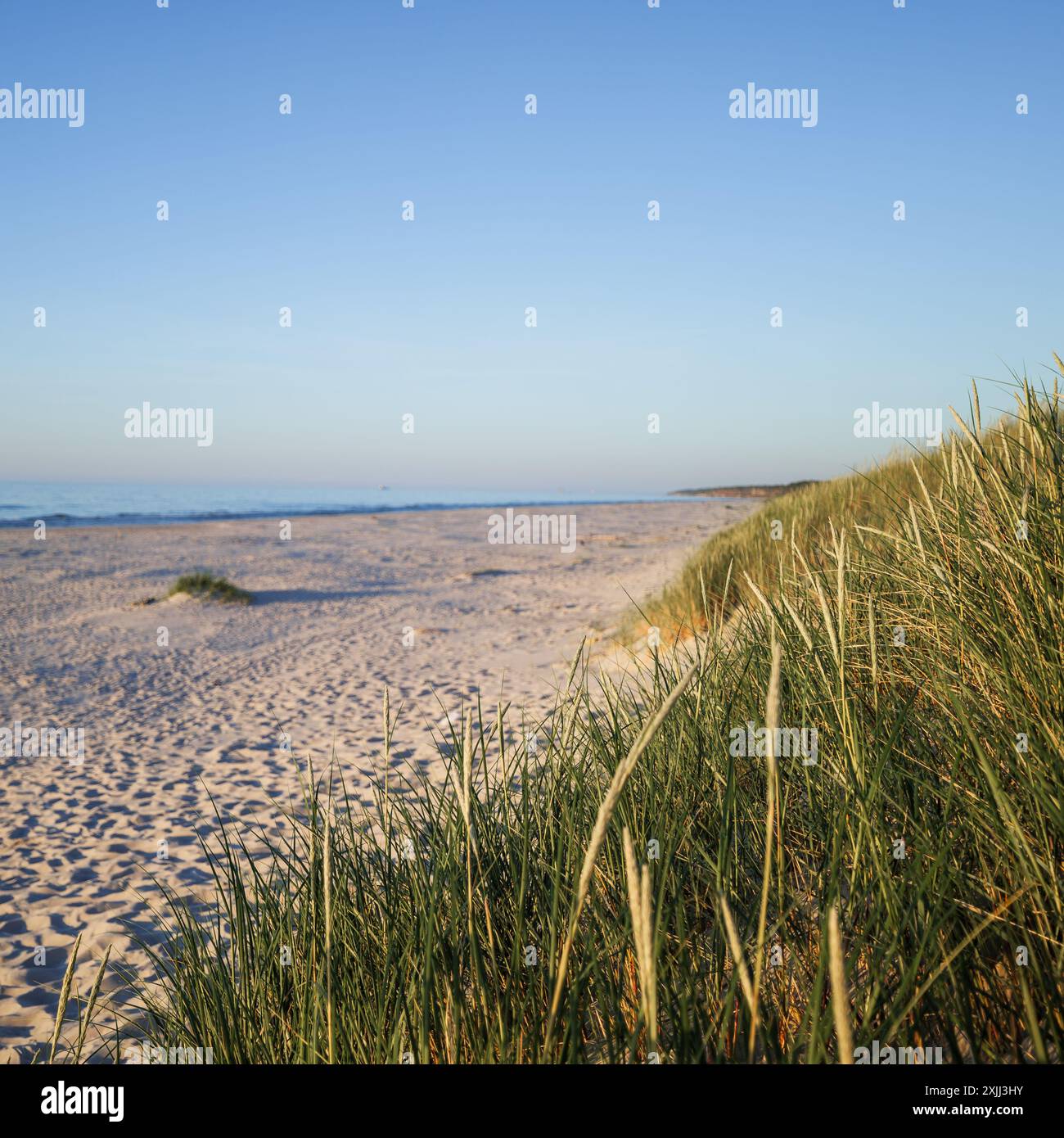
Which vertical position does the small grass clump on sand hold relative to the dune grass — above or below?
above

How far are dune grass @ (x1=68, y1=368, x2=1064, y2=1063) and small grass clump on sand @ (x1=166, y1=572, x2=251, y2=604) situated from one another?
1244cm

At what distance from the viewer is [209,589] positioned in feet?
44.9

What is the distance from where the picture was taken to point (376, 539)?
87.3 ft

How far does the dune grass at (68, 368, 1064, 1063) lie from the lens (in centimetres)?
127

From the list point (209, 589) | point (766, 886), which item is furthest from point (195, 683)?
point (766, 886)

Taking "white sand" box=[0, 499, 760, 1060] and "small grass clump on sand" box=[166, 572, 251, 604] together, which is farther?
"small grass clump on sand" box=[166, 572, 251, 604]

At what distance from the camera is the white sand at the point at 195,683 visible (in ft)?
13.8

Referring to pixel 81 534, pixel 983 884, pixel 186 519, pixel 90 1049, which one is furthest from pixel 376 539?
pixel 983 884

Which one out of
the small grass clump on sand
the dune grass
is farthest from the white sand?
the dune grass

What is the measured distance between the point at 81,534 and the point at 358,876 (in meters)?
28.6

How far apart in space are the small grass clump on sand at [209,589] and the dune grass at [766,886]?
40.8 feet

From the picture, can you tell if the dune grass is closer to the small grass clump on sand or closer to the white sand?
the white sand

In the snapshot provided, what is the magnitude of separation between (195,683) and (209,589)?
542 centimetres
